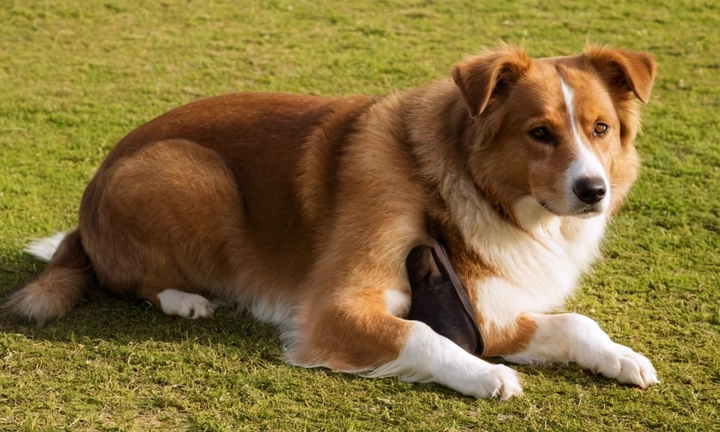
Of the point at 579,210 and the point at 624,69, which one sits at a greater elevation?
the point at 624,69

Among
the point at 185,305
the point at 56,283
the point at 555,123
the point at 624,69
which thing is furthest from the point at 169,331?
the point at 624,69

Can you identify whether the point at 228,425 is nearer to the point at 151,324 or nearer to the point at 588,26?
the point at 151,324

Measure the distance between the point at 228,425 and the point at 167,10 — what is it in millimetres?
7197

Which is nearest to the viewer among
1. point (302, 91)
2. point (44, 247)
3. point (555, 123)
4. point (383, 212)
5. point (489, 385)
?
point (489, 385)

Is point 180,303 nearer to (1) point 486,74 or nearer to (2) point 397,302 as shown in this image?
(2) point 397,302

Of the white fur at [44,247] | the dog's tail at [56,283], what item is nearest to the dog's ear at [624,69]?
the dog's tail at [56,283]

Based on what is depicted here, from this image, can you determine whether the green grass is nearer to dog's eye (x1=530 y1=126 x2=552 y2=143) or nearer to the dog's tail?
the dog's tail

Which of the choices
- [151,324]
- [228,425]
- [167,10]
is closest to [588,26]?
[167,10]

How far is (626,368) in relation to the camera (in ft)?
13.6

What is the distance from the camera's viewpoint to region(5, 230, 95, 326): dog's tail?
4691mm

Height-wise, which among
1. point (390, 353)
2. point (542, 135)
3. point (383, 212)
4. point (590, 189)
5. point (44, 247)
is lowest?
point (44, 247)

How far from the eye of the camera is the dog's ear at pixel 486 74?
4230 millimetres

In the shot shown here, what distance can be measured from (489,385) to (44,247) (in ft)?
9.40

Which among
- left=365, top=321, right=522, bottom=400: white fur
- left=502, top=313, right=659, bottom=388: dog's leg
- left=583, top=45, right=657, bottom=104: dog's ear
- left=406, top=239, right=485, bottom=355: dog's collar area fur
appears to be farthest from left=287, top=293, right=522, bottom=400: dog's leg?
left=583, top=45, right=657, bottom=104: dog's ear
